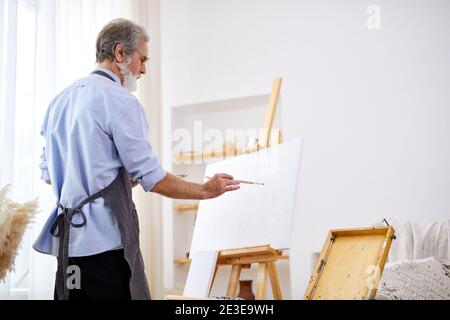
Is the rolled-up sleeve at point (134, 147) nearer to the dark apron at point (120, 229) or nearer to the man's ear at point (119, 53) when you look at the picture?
the dark apron at point (120, 229)

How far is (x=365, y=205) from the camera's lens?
10.4ft

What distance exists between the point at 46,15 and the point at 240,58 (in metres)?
1.40

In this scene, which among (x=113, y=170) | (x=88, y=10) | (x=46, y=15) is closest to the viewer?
(x=113, y=170)

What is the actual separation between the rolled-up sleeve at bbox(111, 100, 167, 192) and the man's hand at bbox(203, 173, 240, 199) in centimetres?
23

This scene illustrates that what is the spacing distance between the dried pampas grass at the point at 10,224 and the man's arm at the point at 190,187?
37 centimetres

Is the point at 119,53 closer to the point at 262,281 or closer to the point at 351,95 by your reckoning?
the point at 262,281

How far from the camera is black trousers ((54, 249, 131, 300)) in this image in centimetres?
147

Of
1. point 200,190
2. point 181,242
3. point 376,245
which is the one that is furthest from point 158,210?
point 376,245

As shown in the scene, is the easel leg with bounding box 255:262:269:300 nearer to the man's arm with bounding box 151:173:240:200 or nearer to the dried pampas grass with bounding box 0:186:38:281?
the man's arm with bounding box 151:173:240:200

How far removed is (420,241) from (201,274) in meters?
1.04

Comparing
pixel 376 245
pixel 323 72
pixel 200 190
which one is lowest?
pixel 376 245

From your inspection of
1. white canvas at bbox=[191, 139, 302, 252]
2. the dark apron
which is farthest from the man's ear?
white canvas at bbox=[191, 139, 302, 252]

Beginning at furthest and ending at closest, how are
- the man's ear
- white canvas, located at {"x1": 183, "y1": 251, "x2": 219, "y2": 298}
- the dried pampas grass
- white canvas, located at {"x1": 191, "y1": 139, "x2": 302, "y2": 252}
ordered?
white canvas, located at {"x1": 183, "y1": 251, "x2": 219, "y2": 298}
white canvas, located at {"x1": 191, "y1": 139, "x2": 302, "y2": 252}
the man's ear
the dried pampas grass
